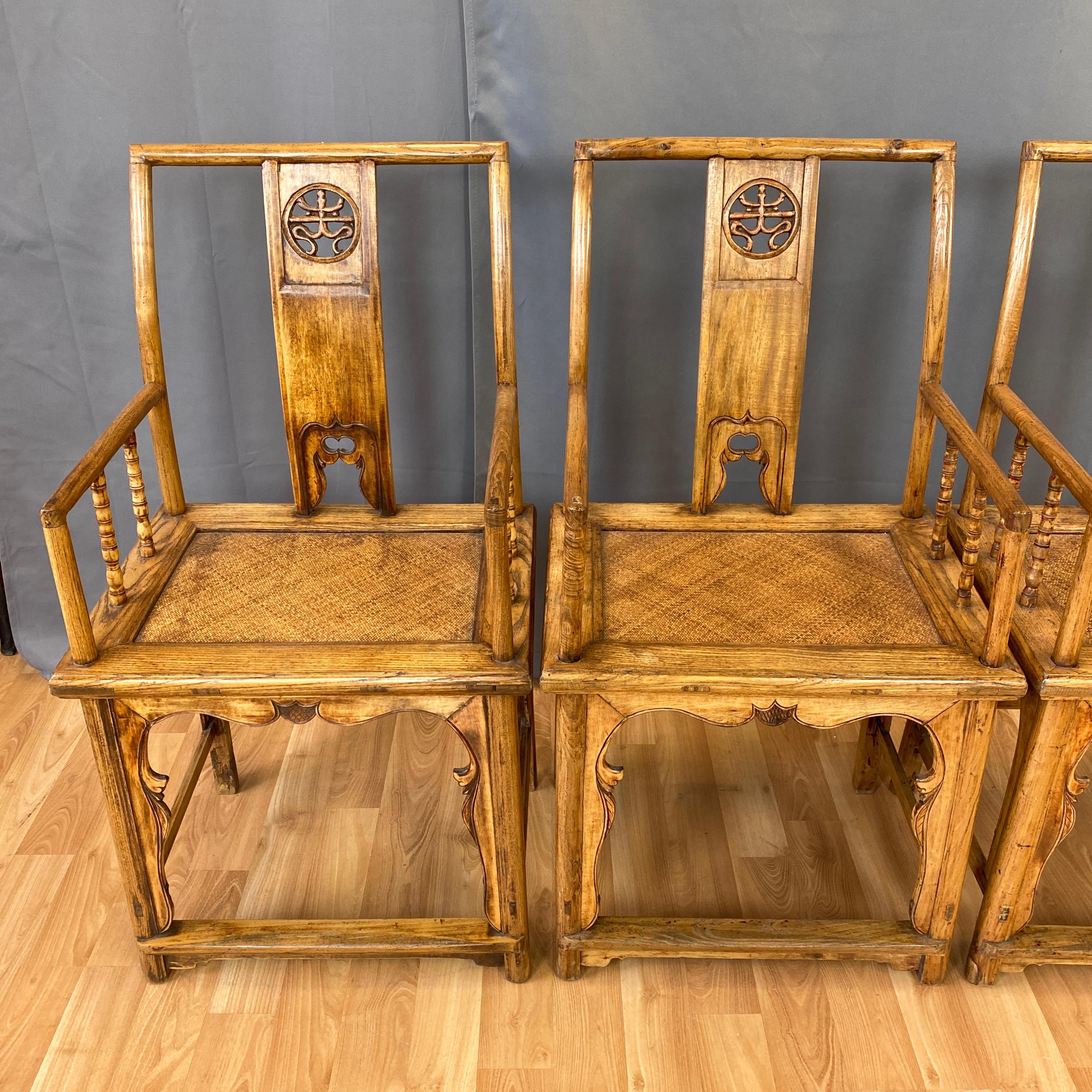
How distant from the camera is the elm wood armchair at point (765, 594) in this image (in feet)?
4.12

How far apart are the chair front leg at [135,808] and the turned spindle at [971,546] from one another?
109cm

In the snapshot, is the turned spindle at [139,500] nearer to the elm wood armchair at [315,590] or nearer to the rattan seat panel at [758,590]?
the elm wood armchair at [315,590]

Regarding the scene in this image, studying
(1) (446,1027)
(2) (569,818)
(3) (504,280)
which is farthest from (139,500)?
(1) (446,1027)

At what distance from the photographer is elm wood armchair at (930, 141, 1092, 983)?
1.25 metres

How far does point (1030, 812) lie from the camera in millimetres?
1352

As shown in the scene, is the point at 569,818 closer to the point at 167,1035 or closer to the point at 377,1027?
the point at 377,1027

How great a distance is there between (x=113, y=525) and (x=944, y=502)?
3.87ft

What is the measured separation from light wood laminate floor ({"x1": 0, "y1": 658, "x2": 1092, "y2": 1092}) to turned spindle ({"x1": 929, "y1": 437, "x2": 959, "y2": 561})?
1.90ft

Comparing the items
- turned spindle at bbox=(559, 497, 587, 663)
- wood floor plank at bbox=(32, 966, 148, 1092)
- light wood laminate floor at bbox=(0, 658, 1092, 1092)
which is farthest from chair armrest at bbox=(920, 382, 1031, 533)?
wood floor plank at bbox=(32, 966, 148, 1092)

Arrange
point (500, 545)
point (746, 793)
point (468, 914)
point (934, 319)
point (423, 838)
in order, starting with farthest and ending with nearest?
point (746, 793) < point (423, 838) < point (468, 914) < point (934, 319) < point (500, 545)

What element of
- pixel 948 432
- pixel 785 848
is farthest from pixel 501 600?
pixel 785 848

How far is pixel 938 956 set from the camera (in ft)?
4.83

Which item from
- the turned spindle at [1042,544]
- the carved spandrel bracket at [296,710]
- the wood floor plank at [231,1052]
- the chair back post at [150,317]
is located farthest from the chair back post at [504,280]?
the wood floor plank at [231,1052]

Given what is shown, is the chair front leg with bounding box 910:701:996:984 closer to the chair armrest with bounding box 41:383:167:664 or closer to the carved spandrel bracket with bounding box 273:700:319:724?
the carved spandrel bracket with bounding box 273:700:319:724
